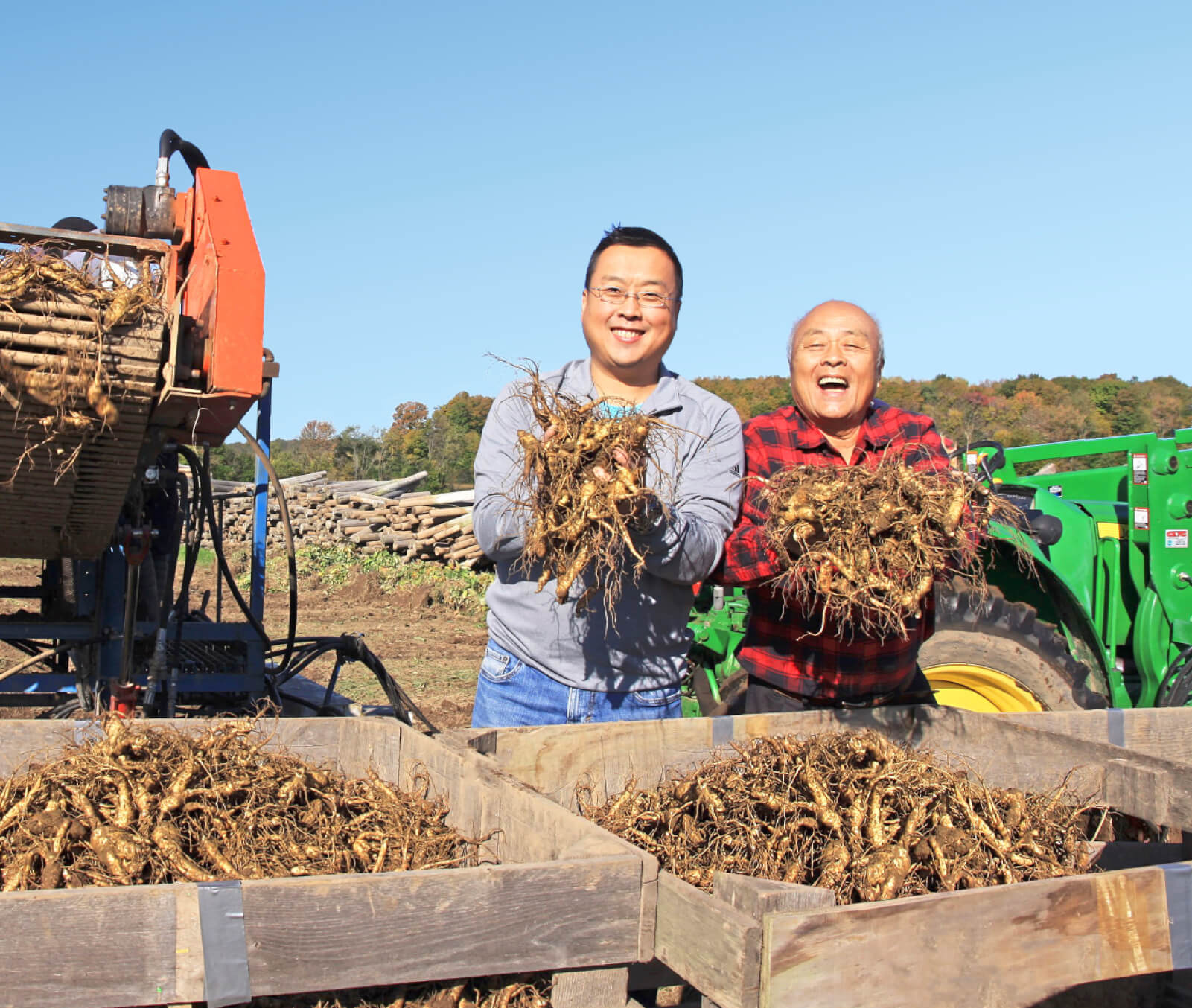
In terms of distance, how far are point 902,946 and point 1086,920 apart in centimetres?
39

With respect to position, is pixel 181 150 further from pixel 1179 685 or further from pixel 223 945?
pixel 1179 685

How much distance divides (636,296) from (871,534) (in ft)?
2.94

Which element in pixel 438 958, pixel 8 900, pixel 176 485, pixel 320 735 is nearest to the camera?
pixel 8 900

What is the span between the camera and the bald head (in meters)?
3.07

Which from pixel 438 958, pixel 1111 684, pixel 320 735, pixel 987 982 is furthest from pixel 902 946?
pixel 1111 684

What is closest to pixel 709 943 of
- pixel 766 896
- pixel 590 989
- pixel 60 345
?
pixel 766 896

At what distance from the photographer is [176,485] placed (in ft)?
16.1

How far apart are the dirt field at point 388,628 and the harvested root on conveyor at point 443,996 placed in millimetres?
6377

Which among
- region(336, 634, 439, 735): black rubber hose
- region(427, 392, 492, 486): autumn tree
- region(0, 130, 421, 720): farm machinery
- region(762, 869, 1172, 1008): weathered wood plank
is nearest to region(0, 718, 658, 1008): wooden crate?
region(762, 869, 1172, 1008): weathered wood plank

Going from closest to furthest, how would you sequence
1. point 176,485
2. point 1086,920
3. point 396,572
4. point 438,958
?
point 438,958 < point 1086,920 < point 176,485 < point 396,572

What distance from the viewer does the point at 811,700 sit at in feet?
10.6

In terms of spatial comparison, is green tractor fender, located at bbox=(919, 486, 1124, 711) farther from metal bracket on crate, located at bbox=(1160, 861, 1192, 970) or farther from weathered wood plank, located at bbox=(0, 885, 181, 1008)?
weathered wood plank, located at bbox=(0, 885, 181, 1008)

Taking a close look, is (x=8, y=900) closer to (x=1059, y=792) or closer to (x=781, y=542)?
(x=781, y=542)

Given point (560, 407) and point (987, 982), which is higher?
point (560, 407)
